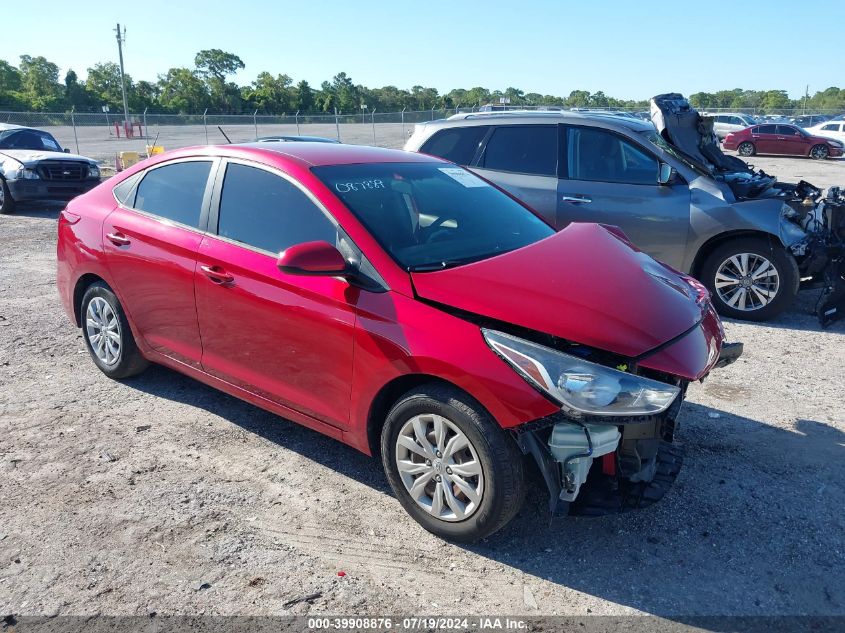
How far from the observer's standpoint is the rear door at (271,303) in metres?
3.39

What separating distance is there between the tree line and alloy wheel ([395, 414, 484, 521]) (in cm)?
6801

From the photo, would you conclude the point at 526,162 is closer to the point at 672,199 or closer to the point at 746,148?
the point at 672,199

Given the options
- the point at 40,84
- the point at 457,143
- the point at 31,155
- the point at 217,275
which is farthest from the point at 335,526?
the point at 40,84

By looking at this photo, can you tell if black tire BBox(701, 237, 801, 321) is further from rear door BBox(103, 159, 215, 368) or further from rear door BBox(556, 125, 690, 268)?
rear door BBox(103, 159, 215, 368)

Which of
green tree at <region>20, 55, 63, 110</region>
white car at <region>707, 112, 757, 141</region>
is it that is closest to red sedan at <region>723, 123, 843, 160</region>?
white car at <region>707, 112, 757, 141</region>

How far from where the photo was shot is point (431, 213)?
12.5ft

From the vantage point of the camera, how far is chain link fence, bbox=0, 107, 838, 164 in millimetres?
32656

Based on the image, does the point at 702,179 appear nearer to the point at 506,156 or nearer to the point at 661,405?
the point at 506,156

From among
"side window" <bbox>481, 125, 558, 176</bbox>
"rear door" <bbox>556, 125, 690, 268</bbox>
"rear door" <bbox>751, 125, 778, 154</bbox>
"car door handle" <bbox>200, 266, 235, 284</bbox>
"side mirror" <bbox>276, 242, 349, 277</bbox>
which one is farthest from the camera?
"rear door" <bbox>751, 125, 778, 154</bbox>

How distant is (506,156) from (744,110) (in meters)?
50.5

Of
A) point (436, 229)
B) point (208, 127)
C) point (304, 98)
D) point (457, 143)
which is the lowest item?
point (436, 229)

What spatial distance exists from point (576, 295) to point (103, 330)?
353 cm

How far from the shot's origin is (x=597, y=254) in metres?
3.60

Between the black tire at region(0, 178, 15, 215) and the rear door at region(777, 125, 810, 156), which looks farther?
the rear door at region(777, 125, 810, 156)
